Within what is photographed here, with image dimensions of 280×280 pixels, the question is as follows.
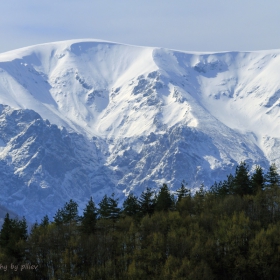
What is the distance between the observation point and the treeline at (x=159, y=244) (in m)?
116

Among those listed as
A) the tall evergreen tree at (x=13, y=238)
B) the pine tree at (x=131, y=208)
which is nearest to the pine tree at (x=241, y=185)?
the pine tree at (x=131, y=208)

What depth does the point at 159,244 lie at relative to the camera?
395 ft

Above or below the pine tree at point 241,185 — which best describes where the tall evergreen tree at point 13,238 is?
below

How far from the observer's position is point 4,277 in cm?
11631

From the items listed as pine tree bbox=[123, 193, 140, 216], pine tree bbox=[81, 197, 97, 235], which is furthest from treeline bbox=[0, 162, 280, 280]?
pine tree bbox=[123, 193, 140, 216]

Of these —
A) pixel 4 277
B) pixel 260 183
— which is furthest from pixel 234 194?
pixel 4 277

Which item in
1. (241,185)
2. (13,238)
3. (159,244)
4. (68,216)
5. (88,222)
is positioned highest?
(241,185)

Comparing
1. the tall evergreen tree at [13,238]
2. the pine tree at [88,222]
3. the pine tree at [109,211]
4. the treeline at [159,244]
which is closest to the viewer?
the treeline at [159,244]

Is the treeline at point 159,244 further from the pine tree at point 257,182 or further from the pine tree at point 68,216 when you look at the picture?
the pine tree at point 257,182

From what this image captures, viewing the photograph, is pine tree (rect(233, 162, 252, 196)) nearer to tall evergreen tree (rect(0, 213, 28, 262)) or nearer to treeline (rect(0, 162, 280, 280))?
treeline (rect(0, 162, 280, 280))

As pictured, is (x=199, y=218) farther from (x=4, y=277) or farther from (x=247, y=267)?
(x=4, y=277)

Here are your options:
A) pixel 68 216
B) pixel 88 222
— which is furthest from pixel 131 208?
pixel 88 222

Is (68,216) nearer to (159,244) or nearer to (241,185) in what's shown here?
(159,244)

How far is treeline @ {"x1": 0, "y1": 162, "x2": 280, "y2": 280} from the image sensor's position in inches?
4584
